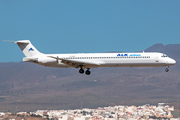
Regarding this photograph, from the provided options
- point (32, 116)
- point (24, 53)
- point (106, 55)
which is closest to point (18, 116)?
point (32, 116)

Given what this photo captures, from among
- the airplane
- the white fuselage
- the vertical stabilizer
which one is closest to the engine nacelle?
the airplane

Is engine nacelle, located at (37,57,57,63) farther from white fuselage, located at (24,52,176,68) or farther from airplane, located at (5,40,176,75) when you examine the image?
white fuselage, located at (24,52,176,68)

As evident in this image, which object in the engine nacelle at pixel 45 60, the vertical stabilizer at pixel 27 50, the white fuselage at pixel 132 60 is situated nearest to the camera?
the white fuselage at pixel 132 60

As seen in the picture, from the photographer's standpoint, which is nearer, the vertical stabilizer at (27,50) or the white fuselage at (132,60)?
the white fuselage at (132,60)

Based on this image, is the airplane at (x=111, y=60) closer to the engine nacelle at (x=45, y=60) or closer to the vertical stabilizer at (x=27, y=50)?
the engine nacelle at (x=45, y=60)

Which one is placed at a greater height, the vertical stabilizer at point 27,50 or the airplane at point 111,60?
the vertical stabilizer at point 27,50

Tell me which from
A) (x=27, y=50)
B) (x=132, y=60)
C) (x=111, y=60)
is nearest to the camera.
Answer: (x=132, y=60)

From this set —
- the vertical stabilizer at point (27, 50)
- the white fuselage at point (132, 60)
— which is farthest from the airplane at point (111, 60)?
the vertical stabilizer at point (27, 50)

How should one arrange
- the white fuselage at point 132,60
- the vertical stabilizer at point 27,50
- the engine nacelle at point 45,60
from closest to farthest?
the white fuselage at point 132,60 → the engine nacelle at point 45,60 → the vertical stabilizer at point 27,50

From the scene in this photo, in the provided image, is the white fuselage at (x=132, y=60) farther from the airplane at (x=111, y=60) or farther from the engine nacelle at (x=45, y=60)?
the engine nacelle at (x=45, y=60)

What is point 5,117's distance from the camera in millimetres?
181375

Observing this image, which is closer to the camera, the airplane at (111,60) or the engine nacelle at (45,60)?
the airplane at (111,60)

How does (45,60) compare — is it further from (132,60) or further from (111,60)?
(132,60)

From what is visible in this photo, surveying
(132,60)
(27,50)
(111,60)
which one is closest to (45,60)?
(27,50)
